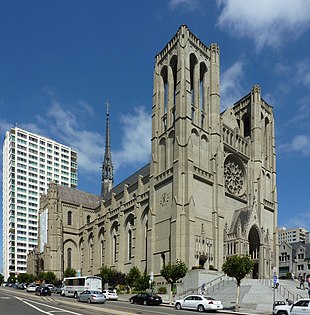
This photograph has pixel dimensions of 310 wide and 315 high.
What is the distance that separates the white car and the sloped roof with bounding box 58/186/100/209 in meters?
69.3

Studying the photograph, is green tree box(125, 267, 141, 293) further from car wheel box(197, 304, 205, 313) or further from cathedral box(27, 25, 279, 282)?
car wheel box(197, 304, 205, 313)

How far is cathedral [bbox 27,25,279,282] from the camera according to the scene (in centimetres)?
5566

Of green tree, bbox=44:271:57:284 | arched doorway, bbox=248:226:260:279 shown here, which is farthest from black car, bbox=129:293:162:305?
green tree, bbox=44:271:57:284

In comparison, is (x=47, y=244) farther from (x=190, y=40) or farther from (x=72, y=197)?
(x=190, y=40)

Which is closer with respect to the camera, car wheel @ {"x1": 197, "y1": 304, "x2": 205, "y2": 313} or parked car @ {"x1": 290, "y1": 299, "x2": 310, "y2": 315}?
parked car @ {"x1": 290, "y1": 299, "x2": 310, "y2": 315}

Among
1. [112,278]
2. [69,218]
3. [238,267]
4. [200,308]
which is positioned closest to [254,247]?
[112,278]

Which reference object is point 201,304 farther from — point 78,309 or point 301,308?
point 301,308

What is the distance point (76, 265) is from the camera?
95750 millimetres

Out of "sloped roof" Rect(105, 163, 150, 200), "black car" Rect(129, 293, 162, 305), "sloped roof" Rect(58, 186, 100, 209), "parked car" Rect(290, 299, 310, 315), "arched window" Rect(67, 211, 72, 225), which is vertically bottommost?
"black car" Rect(129, 293, 162, 305)

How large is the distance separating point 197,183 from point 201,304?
2485 cm

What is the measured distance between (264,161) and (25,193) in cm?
11301

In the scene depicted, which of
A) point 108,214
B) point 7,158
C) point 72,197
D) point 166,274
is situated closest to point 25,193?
point 7,158

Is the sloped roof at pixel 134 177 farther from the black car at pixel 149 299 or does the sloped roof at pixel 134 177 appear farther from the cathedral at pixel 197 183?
the black car at pixel 149 299

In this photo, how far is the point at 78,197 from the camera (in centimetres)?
Answer: 10550
